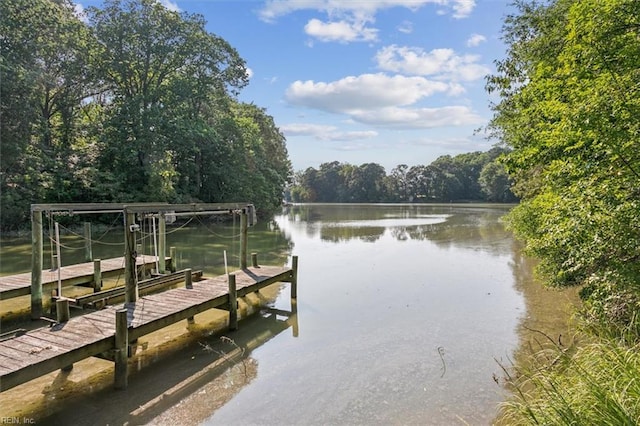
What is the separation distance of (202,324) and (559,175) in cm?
671

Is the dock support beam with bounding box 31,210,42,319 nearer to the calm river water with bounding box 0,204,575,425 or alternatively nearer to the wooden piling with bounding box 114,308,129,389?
the calm river water with bounding box 0,204,575,425

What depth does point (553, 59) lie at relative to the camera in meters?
8.09

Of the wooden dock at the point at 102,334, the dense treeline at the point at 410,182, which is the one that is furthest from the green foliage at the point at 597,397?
the dense treeline at the point at 410,182

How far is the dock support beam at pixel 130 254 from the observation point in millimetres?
6672

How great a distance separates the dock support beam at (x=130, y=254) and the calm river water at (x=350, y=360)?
1.28 meters

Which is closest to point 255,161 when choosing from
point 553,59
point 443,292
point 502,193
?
point 443,292

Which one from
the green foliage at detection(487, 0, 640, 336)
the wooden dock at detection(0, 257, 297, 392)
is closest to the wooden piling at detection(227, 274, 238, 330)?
the wooden dock at detection(0, 257, 297, 392)

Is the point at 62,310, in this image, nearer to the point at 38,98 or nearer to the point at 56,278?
the point at 56,278

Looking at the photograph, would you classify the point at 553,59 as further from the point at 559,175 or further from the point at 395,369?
the point at 395,369

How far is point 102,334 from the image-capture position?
5.58 metres

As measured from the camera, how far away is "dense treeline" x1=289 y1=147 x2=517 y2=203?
7975 cm

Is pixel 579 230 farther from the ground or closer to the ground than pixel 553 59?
closer to the ground

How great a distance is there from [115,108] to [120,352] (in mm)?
24329

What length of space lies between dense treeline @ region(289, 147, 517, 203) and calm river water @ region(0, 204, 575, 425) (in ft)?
227
